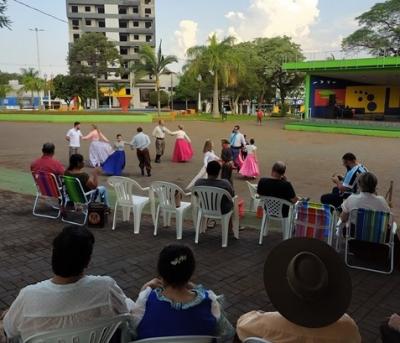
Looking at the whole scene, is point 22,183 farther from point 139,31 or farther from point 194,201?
point 139,31

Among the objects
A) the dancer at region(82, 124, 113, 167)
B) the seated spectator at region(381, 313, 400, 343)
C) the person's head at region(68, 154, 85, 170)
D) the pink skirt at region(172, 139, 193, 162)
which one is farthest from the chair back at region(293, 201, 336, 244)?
the pink skirt at region(172, 139, 193, 162)

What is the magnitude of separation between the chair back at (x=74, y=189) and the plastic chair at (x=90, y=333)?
4149 millimetres

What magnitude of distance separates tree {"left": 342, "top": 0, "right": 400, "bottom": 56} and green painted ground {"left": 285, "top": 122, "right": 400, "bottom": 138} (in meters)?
19.7

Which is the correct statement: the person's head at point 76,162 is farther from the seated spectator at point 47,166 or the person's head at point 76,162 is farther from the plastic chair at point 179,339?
the plastic chair at point 179,339

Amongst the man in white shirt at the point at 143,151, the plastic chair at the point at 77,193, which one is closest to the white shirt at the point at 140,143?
the man in white shirt at the point at 143,151

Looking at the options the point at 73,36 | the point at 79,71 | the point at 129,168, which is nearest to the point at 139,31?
the point at 73,36

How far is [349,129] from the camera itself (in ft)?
93.5

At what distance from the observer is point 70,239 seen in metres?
2.30

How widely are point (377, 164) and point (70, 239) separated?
13.5 m

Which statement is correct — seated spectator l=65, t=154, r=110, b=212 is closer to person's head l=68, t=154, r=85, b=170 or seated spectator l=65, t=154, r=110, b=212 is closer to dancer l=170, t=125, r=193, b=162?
person's head l=68, t=154, r=85, b=170

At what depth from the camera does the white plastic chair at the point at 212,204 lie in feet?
17.8

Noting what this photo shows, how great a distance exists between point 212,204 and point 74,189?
7.33 feet

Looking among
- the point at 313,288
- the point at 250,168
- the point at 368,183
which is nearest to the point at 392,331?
the point at 313,288

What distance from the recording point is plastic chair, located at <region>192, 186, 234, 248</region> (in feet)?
17.8
